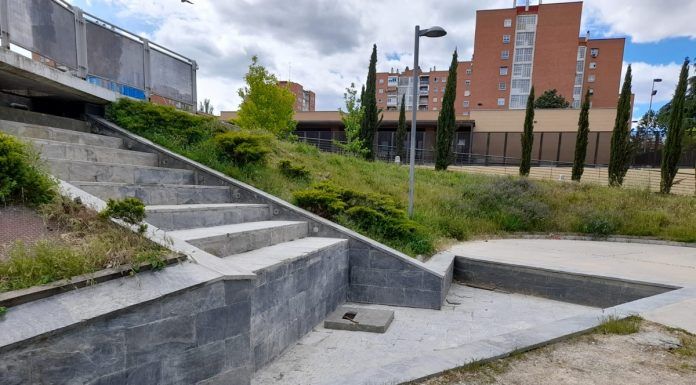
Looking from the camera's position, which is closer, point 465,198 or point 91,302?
point 91,302

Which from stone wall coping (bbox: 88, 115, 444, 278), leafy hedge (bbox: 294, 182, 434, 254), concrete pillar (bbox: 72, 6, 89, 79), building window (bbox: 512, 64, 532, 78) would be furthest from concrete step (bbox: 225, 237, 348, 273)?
building window (bbox: 512, 64, 532, 78)

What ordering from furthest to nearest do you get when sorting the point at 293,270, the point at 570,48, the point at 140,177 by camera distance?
the point at 570,48
the point at 140,177
the point at 293,270

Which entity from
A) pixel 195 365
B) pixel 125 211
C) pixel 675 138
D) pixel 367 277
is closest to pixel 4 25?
pixel 125 211

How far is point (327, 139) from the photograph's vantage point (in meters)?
34.6

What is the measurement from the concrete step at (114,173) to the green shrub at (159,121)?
4.91 ft

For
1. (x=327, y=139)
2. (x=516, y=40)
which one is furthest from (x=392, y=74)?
(x=327, y=139)

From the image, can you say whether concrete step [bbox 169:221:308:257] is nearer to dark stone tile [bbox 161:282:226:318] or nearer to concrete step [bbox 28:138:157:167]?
dark stone tile [bbox 161:282:226:318]

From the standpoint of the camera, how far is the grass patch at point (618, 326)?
143 inches

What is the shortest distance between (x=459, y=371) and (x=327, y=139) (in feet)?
106

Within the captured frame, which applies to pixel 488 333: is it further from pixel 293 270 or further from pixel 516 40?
pixel 516 40

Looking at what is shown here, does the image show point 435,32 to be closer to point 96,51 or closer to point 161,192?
point 161,192

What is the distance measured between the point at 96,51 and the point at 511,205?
39.2 feet

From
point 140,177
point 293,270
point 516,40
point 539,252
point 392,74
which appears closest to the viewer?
point 293,270

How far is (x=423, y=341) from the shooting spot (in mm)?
4656
